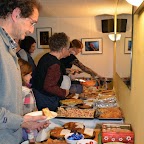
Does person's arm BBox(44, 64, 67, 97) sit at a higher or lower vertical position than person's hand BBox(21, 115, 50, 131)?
higher

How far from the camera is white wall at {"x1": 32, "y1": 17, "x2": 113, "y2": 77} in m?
4.24

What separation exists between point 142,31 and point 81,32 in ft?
11.0

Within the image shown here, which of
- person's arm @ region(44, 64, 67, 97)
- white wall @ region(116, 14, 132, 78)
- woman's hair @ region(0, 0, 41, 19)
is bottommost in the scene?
person's arm @ region(44, 64, 67, 97)

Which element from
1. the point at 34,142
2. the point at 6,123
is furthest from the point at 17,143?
the point at 6,123

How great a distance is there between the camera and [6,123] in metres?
0.95

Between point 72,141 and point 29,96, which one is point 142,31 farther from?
point 29,96

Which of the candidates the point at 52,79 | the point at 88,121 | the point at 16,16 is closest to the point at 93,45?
the point at 52,79

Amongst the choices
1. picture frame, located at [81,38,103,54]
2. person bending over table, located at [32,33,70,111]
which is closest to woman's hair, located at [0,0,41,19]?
person bending over table, located at [32,33,70,111]

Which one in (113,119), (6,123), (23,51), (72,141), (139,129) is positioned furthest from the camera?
(23,51)

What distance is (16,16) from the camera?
104cm

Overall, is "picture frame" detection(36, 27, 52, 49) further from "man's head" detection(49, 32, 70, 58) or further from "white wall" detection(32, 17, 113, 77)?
"man's head" detection(49, 32, 70, 58)

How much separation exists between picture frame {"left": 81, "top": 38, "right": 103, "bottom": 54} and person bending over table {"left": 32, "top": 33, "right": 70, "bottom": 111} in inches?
93.8

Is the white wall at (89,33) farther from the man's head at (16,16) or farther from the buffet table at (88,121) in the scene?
the man's head at (16,16)

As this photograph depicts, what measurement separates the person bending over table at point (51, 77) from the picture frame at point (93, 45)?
2382 mm
